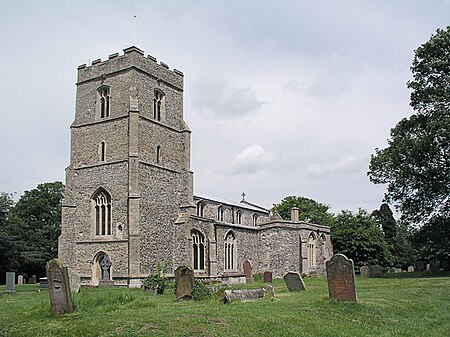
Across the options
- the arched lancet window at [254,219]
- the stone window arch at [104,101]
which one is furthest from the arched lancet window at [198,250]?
the arched lancet window at [254,219]

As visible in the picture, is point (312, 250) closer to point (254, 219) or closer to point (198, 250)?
point (254, 219)

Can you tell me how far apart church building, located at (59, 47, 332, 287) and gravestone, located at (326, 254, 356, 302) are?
17483mm

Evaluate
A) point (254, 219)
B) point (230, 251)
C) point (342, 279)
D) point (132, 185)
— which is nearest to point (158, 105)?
point (132, 185)

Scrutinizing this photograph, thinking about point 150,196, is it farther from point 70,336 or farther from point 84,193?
point 70,336

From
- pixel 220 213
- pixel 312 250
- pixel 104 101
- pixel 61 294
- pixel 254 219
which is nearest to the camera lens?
pixel 61 294

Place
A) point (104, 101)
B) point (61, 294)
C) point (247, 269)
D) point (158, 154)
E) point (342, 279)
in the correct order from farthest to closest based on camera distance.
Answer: point (247, 269) < point (104, 101) < point (158, 154) < point (342, 279) < point (61, 294)

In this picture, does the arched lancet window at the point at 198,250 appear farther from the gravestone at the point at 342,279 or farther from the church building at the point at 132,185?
the gravestone at the point at 342,279

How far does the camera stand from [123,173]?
31656 millimetres

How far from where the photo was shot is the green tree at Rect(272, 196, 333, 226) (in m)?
64.1

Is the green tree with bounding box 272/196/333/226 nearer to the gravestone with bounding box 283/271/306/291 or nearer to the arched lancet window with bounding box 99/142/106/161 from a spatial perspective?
the arched lancet window with bounding box 99/142/106/161

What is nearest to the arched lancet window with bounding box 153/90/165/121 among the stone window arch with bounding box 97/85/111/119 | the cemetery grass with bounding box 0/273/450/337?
the stone window arch with bounding box 97/85/111/119

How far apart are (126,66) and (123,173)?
7.28 m

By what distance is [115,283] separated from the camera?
3005 cm

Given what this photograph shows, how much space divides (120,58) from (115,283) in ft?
48.3
